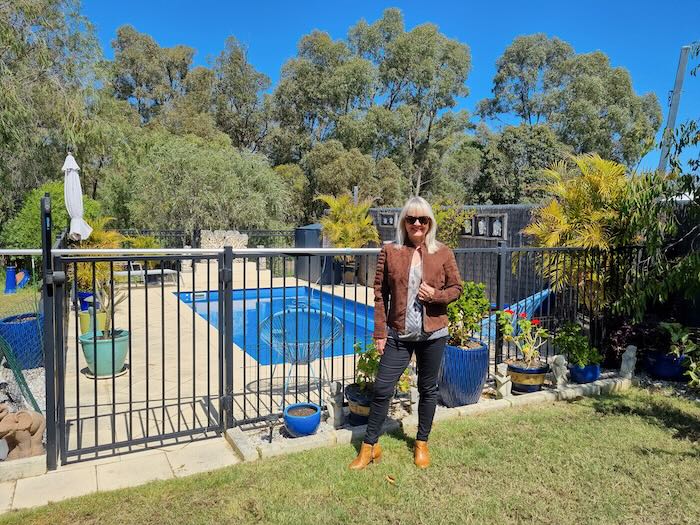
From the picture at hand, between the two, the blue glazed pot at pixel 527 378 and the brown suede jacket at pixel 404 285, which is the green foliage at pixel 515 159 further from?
the brown suede jacket at pixel 404 285

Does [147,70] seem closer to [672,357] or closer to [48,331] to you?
[48,331]

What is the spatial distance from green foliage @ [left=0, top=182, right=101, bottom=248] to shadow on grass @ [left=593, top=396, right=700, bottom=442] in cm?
1006

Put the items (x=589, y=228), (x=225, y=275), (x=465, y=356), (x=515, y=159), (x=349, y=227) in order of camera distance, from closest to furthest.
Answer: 1. (x=225, y=275)
2. (x=465, y=356)
3. (x=589, y=228)
4. (x=349, y=227)
5. (x=515, y=159)

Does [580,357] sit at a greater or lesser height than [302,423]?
greater

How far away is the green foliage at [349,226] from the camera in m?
12.1

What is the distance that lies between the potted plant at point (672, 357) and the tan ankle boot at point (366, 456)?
114 inches

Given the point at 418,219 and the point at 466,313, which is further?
the point at 466,313

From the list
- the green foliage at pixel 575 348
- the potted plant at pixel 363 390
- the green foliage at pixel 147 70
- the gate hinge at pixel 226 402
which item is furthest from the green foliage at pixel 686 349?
the green foliage at pixel 147 70

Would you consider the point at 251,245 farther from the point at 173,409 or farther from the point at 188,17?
the point at 188,17

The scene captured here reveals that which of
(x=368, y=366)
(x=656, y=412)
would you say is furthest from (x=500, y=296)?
(x=368, y=366)

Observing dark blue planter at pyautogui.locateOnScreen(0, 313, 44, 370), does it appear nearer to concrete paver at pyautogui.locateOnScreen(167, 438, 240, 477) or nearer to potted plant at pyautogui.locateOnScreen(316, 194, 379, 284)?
concrete paver at pyautogui.locateOnScreen(167, 438, 240, 477)

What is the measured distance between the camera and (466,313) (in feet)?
13.4

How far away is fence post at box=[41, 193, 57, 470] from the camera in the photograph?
2830 mm

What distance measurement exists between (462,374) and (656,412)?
5.02 feet
